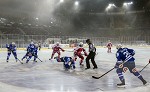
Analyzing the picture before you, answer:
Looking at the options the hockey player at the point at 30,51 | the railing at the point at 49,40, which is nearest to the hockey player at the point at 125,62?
the hockey player at the point at 30,51

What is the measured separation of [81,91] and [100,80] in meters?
2.32

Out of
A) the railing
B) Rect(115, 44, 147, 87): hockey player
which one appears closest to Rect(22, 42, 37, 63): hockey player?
Rect(115, 44, 147, 87): hockey player

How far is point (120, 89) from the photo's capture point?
810 cm

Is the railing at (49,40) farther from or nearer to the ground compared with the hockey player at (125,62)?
farther from the ground

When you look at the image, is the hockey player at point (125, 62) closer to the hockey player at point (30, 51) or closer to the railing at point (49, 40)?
the hockey player at point (30, 51)

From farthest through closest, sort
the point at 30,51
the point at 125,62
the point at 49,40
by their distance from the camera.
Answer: the point at 49,40
the point at 30,51
the point at 125,62

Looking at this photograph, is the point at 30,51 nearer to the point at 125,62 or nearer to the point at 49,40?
the point at 125,62

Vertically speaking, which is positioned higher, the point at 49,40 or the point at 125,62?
the point at 49,40

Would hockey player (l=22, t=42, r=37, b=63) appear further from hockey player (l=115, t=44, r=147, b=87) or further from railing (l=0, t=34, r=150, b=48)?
railing (l=0, t=34, r=150, b=48)

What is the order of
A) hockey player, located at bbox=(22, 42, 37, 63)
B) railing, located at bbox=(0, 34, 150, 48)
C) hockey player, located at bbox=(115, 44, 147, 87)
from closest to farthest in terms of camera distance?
1. hockey player, located at bbox=(115, 44, 147, 87)
2. hockey player, located at bbox=(22, 42, 37, 63)
3. railing, located at bbox=(0, 34, 150, 48)

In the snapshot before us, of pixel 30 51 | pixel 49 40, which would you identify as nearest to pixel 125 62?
pixel 30 51

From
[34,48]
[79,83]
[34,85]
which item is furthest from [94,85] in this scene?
[34,48]

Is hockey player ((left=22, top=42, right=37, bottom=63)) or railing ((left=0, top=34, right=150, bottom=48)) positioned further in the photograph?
railing ((left=0, top=34, right=150, bottom=48))

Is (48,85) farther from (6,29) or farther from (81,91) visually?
(6,29)
